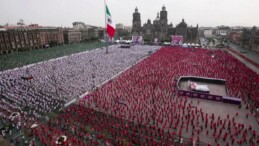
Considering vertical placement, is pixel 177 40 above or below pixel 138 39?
below

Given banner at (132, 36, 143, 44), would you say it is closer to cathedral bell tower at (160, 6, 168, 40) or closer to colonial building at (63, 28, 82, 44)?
cathedral bell tower at (160, 6, 168, 40)

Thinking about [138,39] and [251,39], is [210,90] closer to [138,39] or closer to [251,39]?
[251,39]

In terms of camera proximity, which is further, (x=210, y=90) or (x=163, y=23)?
(x=163, y=23)

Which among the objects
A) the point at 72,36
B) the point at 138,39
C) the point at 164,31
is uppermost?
the point at 164,31

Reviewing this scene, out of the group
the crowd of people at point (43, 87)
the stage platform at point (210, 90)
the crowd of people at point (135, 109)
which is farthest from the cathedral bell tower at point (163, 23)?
the stage platform at point (210, 90)

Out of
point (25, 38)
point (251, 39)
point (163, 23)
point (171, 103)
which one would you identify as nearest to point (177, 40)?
point (163, 23)

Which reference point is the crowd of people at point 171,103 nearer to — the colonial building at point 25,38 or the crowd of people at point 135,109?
the crowd of people at point 135,109

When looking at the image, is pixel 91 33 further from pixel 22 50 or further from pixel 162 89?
pixel 162 89

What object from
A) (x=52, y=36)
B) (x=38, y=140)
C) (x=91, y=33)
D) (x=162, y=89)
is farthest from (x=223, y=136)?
(x=91, y=33)
